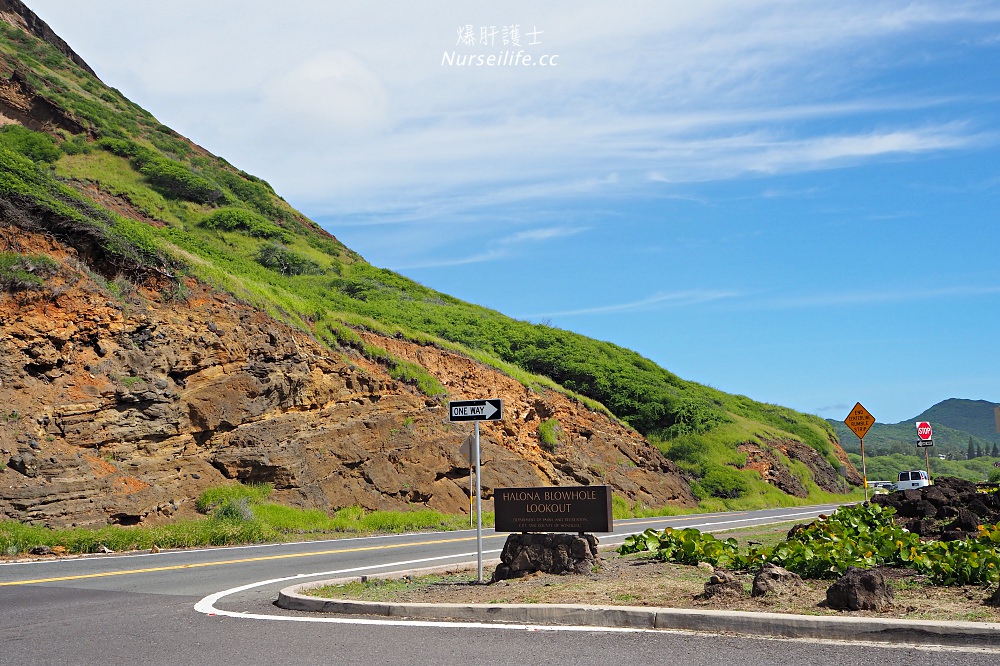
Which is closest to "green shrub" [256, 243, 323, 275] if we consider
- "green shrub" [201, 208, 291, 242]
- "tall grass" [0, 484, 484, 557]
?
"green shrub" [201, 208, 291, 242]

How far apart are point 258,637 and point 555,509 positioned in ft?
15.5

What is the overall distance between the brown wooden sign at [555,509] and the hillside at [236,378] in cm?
1264

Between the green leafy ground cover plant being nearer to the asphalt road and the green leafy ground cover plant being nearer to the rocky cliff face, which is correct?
the asphalt road

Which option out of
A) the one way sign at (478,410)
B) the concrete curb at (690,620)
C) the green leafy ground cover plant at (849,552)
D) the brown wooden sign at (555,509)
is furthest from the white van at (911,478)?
the concrete curb at (690,620)

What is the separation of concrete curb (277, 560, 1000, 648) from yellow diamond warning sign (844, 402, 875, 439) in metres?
17.9

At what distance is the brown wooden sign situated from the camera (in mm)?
11720

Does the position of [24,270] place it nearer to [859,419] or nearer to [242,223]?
[859,419]

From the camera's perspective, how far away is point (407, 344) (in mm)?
35938

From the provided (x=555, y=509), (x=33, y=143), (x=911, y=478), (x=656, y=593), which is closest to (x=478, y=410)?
(x=555, y=509)

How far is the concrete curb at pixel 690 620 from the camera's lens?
723 centimetres

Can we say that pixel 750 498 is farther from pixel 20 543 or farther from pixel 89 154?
pixel 89 154

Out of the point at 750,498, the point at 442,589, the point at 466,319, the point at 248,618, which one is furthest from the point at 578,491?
the point at 466,319

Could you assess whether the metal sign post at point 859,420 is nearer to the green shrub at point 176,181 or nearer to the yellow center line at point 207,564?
the yellow center line at point 207,564

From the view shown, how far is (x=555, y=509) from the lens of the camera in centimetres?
1200
